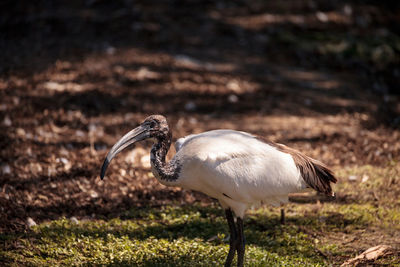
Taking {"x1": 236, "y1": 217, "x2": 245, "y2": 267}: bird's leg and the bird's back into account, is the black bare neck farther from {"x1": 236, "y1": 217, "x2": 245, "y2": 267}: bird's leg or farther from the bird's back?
{"x1": 236, "y1": 217, "x2": 245, "y2": 267}: bird's leg

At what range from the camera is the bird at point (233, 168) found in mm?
4055

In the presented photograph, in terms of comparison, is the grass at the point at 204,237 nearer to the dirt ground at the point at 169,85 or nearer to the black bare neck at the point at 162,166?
the dirt ground at the point at 169,85

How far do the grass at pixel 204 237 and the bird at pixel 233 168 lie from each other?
55cm

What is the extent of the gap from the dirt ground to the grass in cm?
34

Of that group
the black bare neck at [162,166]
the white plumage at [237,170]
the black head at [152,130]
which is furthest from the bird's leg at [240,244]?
the black head at [152,130]

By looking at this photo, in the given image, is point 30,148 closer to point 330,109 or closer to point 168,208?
point 168,208

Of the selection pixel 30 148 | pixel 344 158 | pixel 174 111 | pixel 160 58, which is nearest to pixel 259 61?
pixel 160 58

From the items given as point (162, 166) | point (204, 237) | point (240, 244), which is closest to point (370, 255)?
point (240, 244)

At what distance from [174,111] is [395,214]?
377 cm

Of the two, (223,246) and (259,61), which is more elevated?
(259,61)

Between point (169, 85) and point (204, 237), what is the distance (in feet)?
13.9

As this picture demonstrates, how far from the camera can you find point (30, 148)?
6.48 meters

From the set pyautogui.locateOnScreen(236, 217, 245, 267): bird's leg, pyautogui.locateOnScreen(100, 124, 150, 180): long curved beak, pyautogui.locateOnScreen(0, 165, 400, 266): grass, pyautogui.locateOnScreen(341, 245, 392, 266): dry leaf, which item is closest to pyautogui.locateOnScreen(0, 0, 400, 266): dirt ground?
pyautogui.locateOnScreen(0, 165, 400, 266): grass

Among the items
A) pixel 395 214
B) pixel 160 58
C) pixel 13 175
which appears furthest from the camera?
pixel 160 58
